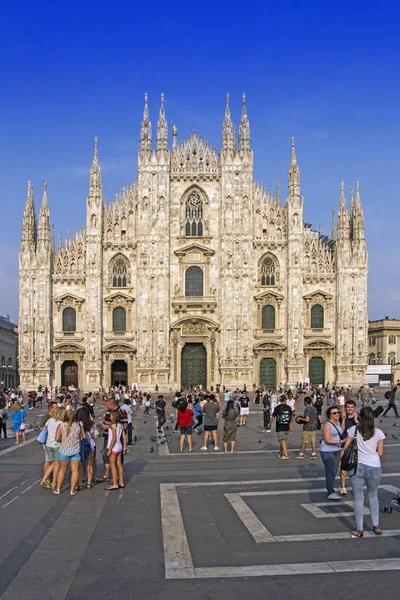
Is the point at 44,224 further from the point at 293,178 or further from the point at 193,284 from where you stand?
the point at 293,178

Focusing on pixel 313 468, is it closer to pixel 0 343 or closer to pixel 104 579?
pixel 104 579

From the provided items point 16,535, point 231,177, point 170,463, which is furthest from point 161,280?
point 16,535

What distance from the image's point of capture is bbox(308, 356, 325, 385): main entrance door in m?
53.8

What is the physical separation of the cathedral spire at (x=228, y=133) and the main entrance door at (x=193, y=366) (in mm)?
16068

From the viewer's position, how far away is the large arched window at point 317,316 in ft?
176

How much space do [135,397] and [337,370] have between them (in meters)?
18.1

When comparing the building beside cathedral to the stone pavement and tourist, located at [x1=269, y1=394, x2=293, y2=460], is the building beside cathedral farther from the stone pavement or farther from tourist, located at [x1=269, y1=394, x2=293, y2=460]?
the stone pavement

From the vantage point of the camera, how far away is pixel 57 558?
8.75m

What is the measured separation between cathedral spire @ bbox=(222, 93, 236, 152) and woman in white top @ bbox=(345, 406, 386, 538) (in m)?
45.6

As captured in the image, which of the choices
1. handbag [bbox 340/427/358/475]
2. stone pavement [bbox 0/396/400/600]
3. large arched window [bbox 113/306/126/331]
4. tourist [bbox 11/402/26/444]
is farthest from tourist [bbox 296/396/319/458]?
large arched window [bbox 113/306/126/331]

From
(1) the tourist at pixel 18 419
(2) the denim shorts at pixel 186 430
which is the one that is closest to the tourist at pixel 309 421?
(2) the denim shorts at pixel 186 430

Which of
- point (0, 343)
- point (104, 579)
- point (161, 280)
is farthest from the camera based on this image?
point (0, 343)

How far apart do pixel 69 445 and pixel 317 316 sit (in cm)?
4276

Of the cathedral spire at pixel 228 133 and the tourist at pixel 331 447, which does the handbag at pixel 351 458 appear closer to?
the tourist at pixel 331 447
